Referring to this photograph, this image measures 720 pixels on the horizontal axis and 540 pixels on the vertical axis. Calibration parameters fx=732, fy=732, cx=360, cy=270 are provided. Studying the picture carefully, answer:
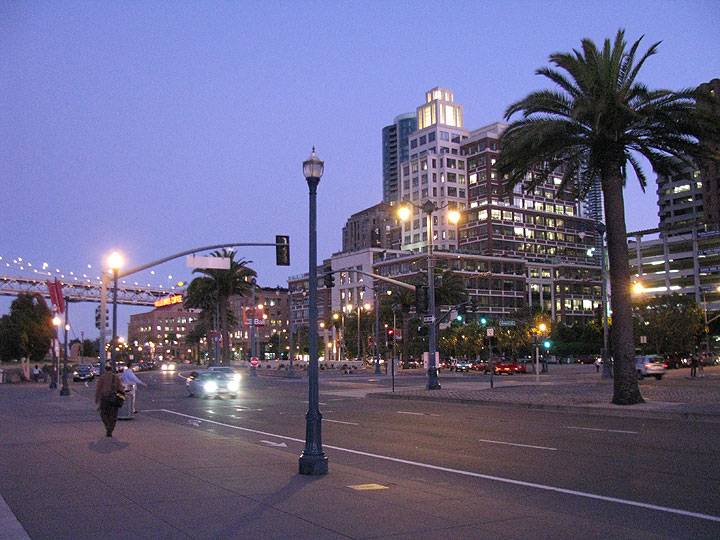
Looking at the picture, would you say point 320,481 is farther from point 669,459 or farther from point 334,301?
point 334,301

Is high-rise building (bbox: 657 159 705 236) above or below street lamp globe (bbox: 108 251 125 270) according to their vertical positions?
above

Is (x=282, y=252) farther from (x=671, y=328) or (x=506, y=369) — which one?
(x=671, y=328)

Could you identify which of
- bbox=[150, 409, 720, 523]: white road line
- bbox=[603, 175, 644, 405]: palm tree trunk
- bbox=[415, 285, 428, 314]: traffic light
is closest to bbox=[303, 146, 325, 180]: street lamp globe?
bbox=[150, 409, 720, 523]: white road line

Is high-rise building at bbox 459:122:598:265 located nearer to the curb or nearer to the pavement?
the curb

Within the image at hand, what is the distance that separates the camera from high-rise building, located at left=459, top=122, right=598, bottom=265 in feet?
445

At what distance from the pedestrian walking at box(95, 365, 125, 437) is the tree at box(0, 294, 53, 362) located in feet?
220

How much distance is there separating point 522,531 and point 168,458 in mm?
7510

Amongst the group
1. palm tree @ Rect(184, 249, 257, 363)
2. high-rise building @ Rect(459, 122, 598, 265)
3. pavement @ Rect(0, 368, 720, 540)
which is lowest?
pavement @ Rect(0, 368, 720, 540)

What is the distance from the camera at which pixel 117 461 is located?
1270 centimetres

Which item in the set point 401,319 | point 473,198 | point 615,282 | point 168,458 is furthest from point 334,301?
point 168,458

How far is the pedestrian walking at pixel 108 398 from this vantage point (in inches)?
674

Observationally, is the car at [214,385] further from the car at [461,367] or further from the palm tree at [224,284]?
the car at [461,367]

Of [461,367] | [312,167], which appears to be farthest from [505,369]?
[312,167]

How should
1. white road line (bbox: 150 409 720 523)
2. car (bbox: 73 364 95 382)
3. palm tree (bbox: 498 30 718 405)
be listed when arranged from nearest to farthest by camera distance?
white road line (bbox: 150 409 720 523) < palm tree (bbox: 498 30 718 405) < car (bbox: 73 364 95 382)
